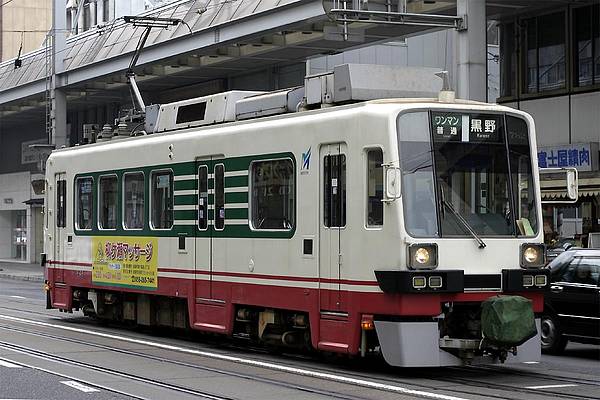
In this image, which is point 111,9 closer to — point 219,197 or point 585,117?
point 585,117

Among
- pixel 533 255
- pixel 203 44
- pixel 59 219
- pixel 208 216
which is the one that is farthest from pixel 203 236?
pixel 203 44

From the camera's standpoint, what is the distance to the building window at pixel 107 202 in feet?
61.5

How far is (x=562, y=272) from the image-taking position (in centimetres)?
1667

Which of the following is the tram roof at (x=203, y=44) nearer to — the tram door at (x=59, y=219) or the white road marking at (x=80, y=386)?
the tram door at (x=59, y=219)

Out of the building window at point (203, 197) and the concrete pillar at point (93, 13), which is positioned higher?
Answer: the concrete pillar at point (93, 13)

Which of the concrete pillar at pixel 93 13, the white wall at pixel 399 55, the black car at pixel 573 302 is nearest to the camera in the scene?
the black car at pixel 573 302

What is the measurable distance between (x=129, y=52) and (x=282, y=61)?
4596 millimetres

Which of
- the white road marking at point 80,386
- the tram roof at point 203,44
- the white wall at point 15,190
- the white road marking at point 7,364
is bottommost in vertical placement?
the white road marking at point 7,364

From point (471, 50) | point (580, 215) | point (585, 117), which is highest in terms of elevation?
point (471, 50)

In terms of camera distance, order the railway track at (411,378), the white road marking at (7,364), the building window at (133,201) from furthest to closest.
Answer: the building window at (133,201) < the white road marking at (7,364) < the railway track at (411,378)

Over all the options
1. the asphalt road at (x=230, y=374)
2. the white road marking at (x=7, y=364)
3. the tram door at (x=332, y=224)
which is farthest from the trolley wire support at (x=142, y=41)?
the tram door at (x=332, y=224)

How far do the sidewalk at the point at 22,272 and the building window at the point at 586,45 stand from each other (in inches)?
819

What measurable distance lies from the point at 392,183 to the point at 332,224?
4.54ft

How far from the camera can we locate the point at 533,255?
44.5ft
